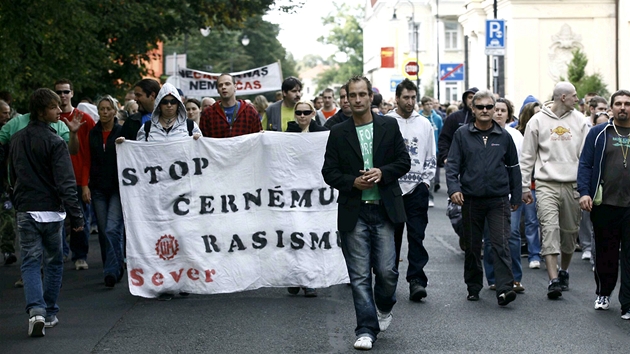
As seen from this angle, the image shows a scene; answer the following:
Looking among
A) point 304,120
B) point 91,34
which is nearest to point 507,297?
point 304,120

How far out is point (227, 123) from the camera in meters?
11.0

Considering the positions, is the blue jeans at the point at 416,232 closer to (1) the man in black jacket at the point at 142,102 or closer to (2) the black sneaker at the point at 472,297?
(2) the black sneaker at the point at 472,297

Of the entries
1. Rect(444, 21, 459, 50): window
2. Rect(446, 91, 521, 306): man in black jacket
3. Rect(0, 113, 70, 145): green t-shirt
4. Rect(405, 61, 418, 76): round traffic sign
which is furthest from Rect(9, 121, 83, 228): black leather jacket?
Rect(444, 21, 459, 50): window

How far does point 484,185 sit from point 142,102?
3.51 metres

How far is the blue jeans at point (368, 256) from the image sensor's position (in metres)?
7.73

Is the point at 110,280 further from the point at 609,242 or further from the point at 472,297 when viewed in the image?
the point at 609,242

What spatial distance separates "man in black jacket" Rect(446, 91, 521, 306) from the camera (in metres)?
9.71

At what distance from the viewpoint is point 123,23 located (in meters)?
23.2

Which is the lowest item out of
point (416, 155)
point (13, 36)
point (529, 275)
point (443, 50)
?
point (529, 275)

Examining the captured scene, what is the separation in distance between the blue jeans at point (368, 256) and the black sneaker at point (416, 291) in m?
1.88

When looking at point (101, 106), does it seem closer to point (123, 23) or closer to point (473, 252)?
point (473, 252)

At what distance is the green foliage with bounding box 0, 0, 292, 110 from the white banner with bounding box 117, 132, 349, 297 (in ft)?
18.7

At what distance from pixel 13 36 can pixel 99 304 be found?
670cm

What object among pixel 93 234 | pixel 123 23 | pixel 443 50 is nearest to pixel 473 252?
pixel 93 234
